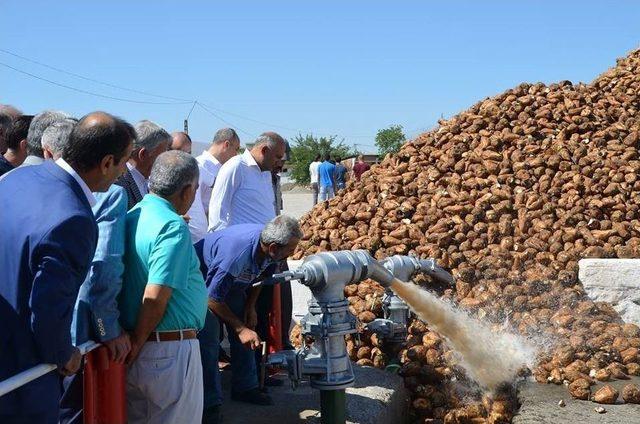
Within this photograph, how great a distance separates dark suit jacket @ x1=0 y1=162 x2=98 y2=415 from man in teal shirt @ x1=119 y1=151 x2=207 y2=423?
603 millimetres

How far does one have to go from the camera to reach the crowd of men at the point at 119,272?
2.43 metres

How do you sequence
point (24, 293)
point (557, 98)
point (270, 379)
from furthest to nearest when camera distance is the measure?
point (557, 98), point (270, 379), point (24, 293)

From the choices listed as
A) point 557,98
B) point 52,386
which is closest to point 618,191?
point 557,98

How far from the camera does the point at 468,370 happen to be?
5316 millimetres

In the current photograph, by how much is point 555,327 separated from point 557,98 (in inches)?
146

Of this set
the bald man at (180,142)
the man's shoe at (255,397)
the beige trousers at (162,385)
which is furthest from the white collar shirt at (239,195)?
the beige trousers at (162,385)

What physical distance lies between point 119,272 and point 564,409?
3043mm

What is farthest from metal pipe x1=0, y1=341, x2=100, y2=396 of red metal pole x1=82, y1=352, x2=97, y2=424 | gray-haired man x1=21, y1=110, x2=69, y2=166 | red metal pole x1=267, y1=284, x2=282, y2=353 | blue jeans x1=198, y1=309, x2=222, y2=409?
red metal pole x1=267, y1=284, x2=282, y2=353

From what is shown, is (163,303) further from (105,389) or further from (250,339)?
(250,339)

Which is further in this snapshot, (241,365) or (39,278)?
(241,365)

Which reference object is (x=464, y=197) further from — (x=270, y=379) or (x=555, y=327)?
(x=270, y=379)

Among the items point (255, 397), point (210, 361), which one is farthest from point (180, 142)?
point (210, 361)

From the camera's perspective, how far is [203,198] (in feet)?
19.4

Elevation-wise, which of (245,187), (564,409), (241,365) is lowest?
(564,409)
